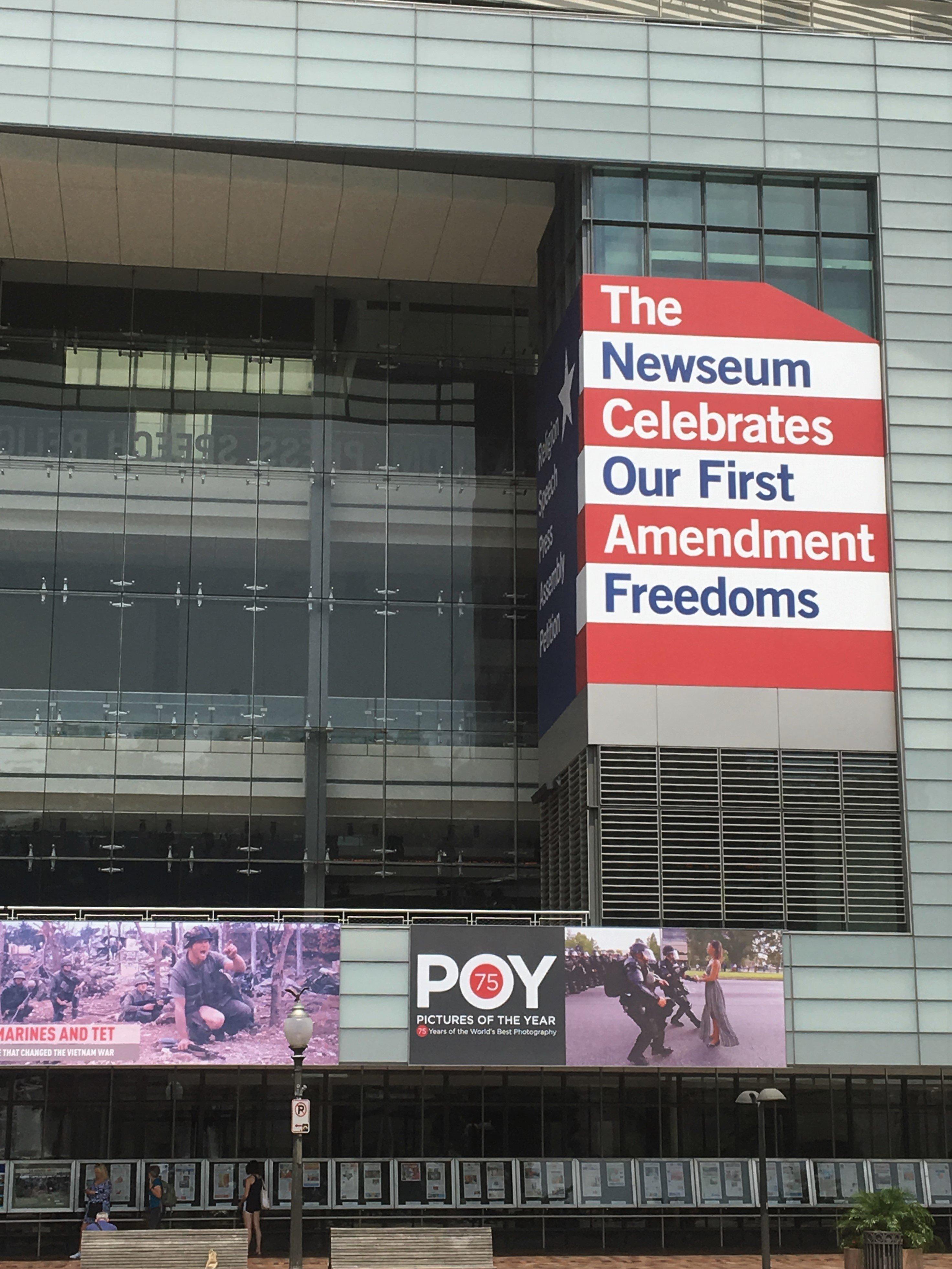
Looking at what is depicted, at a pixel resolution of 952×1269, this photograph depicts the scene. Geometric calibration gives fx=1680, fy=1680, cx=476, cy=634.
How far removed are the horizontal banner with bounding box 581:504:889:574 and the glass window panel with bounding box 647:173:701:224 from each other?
611 cm

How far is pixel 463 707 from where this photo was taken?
38469 mm

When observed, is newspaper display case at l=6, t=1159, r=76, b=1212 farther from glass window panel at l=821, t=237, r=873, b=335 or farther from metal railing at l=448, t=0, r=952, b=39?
metal railing at l=448, t=0, r=952, b=39

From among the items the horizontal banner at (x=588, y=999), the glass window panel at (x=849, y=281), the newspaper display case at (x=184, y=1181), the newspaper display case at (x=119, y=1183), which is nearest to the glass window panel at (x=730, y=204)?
the glass window panel at (x=849, y=281)

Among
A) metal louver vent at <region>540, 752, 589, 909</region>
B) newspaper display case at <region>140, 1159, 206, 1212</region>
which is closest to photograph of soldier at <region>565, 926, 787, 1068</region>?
metal louver vent at <region>540, 752, 589, 909</region>

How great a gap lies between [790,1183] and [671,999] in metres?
5.31

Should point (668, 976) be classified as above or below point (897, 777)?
below

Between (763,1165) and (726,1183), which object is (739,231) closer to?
(763,1165)

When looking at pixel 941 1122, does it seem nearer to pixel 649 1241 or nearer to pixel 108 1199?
pixel 649 1241

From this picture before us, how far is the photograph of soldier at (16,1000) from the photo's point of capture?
28.5m

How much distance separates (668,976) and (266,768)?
1169 cm


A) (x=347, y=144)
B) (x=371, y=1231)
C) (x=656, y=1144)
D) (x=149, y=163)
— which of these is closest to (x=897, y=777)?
(x=656, y=1144)

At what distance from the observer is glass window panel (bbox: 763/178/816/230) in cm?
3400

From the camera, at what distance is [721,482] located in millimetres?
32562

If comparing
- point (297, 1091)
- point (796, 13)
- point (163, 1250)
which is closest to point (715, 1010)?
point (297, 1091)
